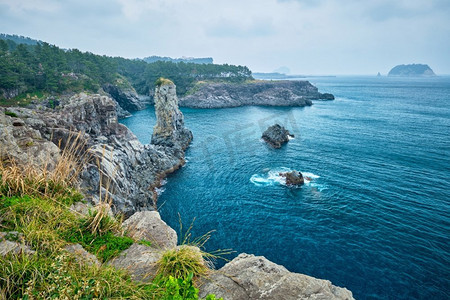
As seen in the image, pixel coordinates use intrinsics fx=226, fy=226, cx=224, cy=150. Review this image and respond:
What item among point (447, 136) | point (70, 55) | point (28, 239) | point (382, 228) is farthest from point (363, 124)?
point (70, 55)

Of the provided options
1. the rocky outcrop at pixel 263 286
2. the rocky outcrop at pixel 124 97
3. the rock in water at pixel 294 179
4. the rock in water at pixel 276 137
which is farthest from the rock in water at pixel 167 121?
the rocky outcrop at pixel 263 286

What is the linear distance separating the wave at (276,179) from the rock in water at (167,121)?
1066 inches

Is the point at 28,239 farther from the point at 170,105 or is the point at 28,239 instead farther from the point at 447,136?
the point at 447,136

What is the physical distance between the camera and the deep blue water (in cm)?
2611

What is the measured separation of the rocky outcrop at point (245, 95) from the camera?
5344 inches

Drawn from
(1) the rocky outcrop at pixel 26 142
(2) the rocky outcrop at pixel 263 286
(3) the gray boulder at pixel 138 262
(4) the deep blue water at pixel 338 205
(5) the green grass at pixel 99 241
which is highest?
(1) the rocky outcrop at pixel 26 142

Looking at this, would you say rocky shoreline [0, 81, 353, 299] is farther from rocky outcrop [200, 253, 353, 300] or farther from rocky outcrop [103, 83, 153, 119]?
rocky outcrop [103, 83, 153, 119]

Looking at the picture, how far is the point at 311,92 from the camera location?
17025cm

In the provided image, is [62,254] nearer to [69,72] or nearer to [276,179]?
[276,179]

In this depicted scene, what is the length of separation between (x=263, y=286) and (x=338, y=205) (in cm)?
3491

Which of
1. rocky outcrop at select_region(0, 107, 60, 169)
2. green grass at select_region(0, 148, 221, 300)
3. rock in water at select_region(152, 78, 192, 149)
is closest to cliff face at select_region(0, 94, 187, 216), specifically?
rocky outcrop at select_region(0, 107, 60, 169)

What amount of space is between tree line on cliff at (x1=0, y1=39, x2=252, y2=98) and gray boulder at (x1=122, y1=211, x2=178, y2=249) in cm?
8563

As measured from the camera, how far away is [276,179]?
4644cm

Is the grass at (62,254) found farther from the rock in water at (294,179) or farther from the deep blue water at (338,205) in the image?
the rock in water at (294,179)
